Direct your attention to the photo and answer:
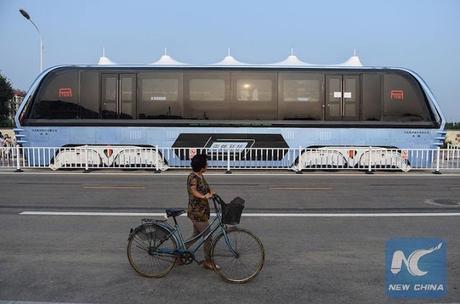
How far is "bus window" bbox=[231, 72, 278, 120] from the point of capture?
673 inches

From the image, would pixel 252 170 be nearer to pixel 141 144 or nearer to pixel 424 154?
pixel 141 144

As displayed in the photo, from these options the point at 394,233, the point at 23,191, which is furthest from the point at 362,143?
the point at 23,191

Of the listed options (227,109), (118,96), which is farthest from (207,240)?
(118,96)

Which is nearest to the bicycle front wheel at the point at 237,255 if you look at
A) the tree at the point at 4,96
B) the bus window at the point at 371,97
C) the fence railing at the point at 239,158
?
the fence railing at the point at 239,158

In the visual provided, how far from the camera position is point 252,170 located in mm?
17531

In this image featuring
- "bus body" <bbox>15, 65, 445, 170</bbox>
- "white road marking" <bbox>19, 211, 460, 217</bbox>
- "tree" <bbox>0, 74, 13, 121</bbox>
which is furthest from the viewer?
"tree" <bbox>0, 74, 13, 121</bbox>

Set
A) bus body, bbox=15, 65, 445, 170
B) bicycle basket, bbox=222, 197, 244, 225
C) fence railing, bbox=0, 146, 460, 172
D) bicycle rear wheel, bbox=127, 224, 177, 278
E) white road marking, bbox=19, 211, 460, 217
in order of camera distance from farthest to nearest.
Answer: bus body, bbox=15, 65, 445, 170
fence railing, bbox=0, 146, 460, 172
white road marking, bbox=19, 211, 460, 217
bicycle rear wheel, bbox=127, 224, 177, 278
bicycle basket, bbox=222, 197, 244, 225

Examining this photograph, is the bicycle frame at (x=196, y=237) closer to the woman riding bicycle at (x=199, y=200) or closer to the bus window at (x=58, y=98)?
the woman riding bicycle at (x=199, y=200)

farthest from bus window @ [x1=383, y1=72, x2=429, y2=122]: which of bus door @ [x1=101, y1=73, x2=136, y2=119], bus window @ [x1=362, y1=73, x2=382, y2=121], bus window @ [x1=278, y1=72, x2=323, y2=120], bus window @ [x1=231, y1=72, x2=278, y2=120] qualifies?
bus door @ [x1=101, y1=73, x2=136, y2=119]

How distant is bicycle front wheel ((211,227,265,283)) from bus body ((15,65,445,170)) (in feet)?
38.6

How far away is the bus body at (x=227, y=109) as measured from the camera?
670 inches

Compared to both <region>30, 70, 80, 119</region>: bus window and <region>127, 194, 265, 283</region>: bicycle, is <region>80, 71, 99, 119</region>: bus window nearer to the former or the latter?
<region>30, 70, 80, 119</region>: bus window

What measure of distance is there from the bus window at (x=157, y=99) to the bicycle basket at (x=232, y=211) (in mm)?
12280

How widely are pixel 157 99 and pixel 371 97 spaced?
8034mm
